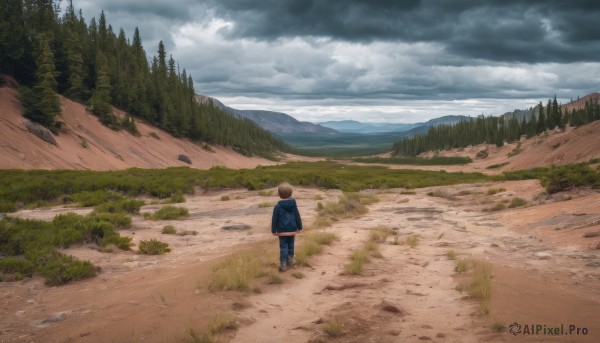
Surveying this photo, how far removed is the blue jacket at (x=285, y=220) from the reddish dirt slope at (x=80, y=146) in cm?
3715

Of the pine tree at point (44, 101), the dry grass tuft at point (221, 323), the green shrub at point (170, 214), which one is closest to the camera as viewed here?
the dry grass tuft at point (221, 323)

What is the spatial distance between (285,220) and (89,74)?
257 feet

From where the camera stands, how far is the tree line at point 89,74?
2149 inches

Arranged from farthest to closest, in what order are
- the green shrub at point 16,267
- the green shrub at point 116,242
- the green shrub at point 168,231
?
the green shrub at point 168,231 < the green shrub at point 116,242 < the green shrub at point 16,267

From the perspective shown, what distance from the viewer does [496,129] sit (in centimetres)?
13038

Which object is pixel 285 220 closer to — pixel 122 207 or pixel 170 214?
pixel 170 214

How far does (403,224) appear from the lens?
64.6 ft

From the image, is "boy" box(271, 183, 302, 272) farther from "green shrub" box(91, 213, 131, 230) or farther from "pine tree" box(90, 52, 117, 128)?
"pine tree" box(90, 52, 117, 128)

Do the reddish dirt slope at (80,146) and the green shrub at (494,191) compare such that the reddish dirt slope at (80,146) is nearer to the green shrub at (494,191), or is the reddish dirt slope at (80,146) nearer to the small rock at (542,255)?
the green shrub at (494,191)

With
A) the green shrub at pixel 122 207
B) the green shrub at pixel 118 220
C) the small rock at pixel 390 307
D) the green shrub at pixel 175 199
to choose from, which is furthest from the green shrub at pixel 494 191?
the small rock at pixel 390 307

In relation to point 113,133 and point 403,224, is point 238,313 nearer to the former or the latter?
point 403,224

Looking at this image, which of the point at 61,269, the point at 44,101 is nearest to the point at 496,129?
the point at 44,101

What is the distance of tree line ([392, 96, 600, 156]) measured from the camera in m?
116

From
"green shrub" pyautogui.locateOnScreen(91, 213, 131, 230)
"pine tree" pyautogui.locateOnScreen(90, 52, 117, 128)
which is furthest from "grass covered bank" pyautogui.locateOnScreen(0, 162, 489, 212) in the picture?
"pine tree" pyautogui.locateOnScreen(90, 52, 117, 128)
